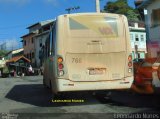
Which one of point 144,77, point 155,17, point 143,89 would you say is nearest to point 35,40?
point 155,17

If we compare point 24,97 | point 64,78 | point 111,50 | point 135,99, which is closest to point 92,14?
point 111,50

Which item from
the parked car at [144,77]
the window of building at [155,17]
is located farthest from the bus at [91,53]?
the window of building at [155,17]

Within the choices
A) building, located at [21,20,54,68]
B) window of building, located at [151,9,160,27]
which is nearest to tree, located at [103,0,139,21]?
building, located at [21,20,54,68]

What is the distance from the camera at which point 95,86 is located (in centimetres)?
1395

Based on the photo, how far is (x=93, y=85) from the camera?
14.0m

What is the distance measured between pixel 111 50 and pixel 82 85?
4.79ft

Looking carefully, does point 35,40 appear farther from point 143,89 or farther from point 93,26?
point 93,26

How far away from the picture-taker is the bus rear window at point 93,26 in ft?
46.3

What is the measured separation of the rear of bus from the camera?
1390 centimetres

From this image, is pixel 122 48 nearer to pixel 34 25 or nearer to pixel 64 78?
pixel 64 78

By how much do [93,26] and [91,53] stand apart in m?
0.88

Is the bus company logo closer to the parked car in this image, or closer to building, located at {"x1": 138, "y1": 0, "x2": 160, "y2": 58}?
the parked car

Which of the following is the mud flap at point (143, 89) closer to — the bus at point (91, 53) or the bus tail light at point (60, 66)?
the bus at point (91, 53)

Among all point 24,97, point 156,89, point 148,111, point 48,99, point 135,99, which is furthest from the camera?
point 24,97
